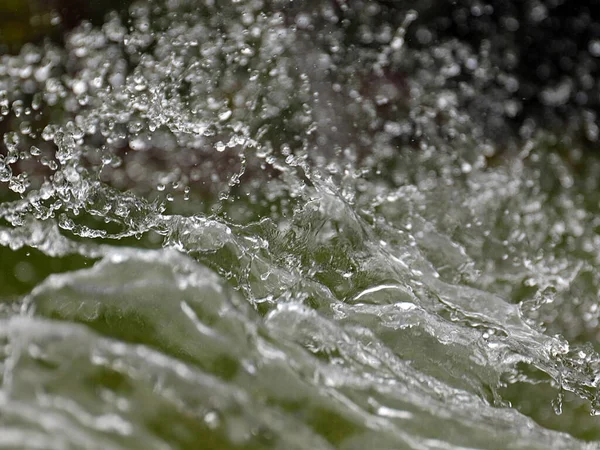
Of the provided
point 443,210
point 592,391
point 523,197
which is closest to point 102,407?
point 592,391

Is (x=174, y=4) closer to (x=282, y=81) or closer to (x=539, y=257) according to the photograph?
(x=282, y=81)

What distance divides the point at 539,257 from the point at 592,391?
321 mm

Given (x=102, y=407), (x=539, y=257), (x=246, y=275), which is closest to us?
(x=102, y=407)

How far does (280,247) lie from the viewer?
641 millimetres

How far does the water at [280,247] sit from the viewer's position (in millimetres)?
271

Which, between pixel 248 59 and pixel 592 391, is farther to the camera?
pixel 248 59

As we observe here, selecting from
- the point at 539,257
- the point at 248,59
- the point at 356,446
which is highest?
the point at 356,446

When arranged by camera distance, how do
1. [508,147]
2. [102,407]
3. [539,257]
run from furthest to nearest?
[508,147]
[539,257]
[102,407]

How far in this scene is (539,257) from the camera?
3.04 feet

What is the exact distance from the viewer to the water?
0.89 feet

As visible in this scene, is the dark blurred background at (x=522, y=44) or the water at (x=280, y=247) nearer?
the water at (x=280, y=247)

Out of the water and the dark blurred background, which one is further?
the dark blurred background

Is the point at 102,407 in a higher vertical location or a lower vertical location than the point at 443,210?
higher

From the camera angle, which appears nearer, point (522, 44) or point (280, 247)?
point (280, 247)
